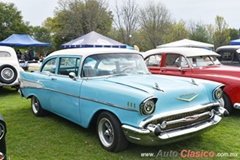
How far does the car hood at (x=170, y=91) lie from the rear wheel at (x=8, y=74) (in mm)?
5016

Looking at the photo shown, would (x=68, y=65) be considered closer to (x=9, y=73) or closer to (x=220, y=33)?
(x=9, y=73)

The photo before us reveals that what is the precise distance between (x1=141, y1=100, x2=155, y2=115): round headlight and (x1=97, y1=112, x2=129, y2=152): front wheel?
0.49 meters

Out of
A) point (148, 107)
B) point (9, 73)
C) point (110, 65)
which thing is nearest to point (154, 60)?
point (110, 65)

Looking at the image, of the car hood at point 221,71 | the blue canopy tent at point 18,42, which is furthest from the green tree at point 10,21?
the car hood at point 221,71

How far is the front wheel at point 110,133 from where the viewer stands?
131 inches

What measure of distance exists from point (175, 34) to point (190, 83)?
29.9m

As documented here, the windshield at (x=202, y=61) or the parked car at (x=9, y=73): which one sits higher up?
the windshield at (x=202, y=61)

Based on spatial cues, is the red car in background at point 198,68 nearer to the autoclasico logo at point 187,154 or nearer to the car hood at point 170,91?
the car hood at point 170,91

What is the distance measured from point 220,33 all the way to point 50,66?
32.2 m

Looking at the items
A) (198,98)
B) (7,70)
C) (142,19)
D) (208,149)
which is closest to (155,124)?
(198,98)

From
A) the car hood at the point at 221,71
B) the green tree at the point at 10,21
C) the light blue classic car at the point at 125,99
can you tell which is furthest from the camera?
the green tree at the point at 10,21

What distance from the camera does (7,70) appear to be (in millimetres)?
7598

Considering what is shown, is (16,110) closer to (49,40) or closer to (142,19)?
(142,19)

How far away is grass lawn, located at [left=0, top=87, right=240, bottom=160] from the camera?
3480 millimetres
